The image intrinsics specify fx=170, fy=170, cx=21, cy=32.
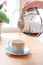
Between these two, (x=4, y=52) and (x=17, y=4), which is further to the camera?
(x=17, y=4)

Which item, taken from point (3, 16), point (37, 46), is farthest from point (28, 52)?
point (3, 16)

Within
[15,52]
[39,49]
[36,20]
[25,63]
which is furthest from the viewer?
[36,20]

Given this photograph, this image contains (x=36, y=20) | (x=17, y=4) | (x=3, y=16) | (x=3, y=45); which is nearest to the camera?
(x=3, y=45)

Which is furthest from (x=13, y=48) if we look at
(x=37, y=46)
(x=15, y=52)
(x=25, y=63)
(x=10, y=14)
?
(x=10, y=14)

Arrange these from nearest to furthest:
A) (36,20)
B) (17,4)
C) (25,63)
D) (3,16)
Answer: (25,63), (3,16), (36,20), (17,4)

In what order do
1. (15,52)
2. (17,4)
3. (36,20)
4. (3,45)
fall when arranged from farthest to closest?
1. (17,4)
2. (36,20)
3. (3,45)
4. (15,52)

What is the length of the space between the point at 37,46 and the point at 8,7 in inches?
52.3

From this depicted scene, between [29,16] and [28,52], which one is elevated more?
[29,16]

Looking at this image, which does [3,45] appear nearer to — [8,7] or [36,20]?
[36,20]

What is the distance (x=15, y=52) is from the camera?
1.19 m

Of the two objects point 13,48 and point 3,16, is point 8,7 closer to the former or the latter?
point 3,16

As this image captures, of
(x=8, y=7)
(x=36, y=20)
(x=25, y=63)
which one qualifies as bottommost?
(x=25, y=63)

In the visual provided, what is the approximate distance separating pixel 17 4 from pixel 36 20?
46 cm

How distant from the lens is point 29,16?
243 centimetres
